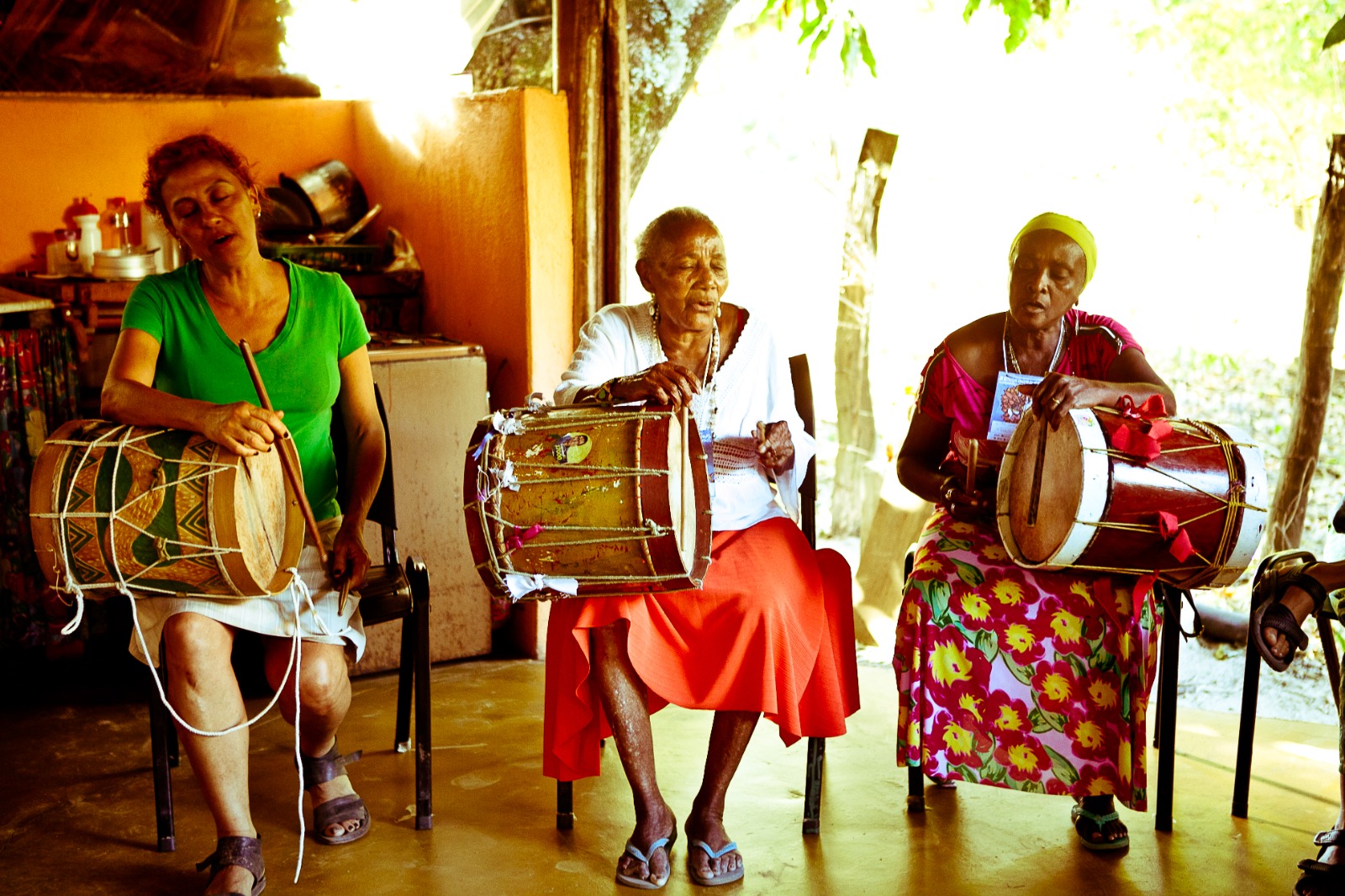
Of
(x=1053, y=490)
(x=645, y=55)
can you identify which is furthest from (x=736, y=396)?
(x=645, y=55)

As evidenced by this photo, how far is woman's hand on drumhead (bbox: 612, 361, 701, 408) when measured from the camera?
2.63 metres

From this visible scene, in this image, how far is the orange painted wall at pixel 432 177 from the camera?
4070 mm

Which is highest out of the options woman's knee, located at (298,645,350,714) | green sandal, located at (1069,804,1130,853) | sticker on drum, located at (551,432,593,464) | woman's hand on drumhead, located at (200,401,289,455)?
woman's hand on drumhead, located at (200,401,289,455)

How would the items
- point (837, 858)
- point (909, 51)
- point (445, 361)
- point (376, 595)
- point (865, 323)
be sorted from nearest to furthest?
point (837, 858) < point (376, 595) < point (445, 361) < point (865, 323) < point (909, 51)

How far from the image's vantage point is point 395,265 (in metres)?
4.61

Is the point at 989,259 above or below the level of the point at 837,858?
above

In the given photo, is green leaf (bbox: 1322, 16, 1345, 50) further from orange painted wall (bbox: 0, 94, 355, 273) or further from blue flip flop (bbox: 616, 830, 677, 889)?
orange painted wall (bbox: 0, 94, 355, 273)

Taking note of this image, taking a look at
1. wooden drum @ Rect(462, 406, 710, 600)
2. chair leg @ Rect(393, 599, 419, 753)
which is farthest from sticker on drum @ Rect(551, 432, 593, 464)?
chair leg @ Rect(393, 599, 419, 753)

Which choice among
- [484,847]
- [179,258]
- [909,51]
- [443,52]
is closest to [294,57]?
[443,52]

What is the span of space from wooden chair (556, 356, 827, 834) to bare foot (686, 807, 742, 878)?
0.25 metres

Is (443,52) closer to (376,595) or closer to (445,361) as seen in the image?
(445,361)

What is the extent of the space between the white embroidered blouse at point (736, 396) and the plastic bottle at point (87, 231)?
230cm

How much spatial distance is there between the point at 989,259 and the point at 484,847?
692 cm

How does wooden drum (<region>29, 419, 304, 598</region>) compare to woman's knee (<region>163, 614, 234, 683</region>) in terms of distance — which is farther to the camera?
woman's knee (<region>163, 614, 234, 683</region>)
